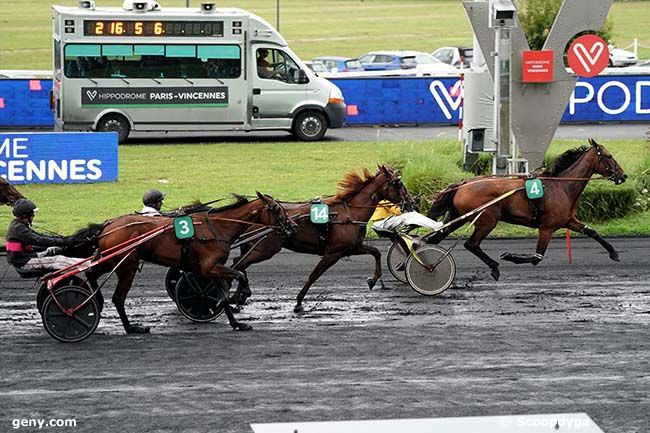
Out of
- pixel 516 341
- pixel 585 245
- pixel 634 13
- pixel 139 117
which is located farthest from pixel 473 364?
pixel 634 13

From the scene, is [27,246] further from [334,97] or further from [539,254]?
[334,97]

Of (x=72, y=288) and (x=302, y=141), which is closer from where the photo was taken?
(x=72, y=288)

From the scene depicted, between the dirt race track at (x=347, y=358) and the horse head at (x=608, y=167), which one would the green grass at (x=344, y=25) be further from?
the dirt race track at (x=347, y=358)

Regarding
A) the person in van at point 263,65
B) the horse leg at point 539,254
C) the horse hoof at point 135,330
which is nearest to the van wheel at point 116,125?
the person in van at point 263,65

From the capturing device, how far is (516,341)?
37.4ft

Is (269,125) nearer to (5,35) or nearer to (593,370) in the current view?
(593,370)

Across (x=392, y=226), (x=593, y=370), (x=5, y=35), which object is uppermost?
(x=5, y=35)

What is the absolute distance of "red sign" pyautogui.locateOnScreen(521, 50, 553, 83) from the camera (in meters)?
18.3

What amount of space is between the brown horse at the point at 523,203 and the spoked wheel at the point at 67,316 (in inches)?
174

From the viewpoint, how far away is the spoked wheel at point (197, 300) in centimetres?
1220

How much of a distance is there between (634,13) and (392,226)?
5893cm

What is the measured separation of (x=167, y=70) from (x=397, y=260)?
44.9 feet

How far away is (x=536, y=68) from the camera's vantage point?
18.3m

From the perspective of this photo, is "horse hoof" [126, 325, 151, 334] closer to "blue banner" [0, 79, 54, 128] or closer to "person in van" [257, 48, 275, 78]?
"person in van" [257, 48, 275, 78]
